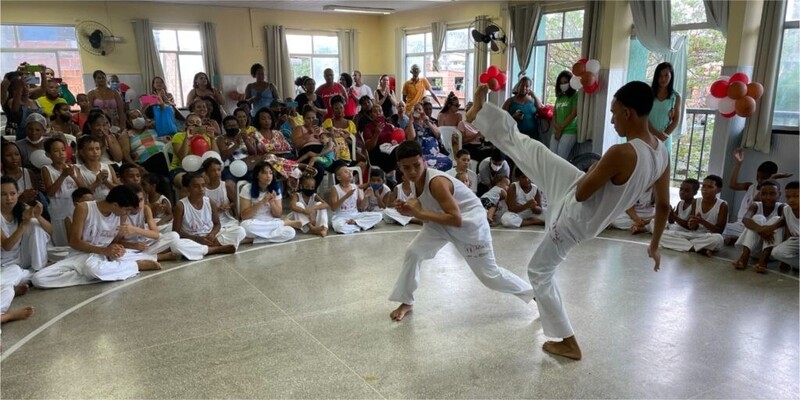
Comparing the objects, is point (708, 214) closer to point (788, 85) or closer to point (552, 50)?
point (788, 85)

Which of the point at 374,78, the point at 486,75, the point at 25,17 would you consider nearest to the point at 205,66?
the point at 25,17

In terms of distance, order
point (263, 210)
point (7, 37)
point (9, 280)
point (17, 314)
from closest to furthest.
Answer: point (17, 314), point (9, 280), point (263, 210), point (7, 37)

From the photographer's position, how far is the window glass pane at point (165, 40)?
10.8m

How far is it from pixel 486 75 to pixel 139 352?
6909 millimetres

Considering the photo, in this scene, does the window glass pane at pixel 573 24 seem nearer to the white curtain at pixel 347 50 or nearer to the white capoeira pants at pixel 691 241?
the white capoeira pants at pixel 691 241

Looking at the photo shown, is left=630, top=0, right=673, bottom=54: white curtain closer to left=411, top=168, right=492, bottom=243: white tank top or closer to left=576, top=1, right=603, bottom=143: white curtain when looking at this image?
left=576, top=1, right=603, bottom=143: white curtain

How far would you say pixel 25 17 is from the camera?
9.60 metres

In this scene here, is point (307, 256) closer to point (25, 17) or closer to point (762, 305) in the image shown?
point (762, 305)

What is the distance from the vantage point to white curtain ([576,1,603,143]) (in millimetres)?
7098

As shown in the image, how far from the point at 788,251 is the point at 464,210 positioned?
9.54ft

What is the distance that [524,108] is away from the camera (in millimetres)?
7387

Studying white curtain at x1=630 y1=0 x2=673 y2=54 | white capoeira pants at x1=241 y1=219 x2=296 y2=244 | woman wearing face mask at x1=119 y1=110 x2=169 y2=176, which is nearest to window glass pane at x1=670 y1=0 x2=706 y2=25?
white curtain at x1=630 y1=0 x2=673 y2=54

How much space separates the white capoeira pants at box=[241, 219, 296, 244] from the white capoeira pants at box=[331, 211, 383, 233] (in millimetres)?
497

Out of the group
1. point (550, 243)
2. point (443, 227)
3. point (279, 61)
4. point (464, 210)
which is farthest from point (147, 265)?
point (279, 61)
